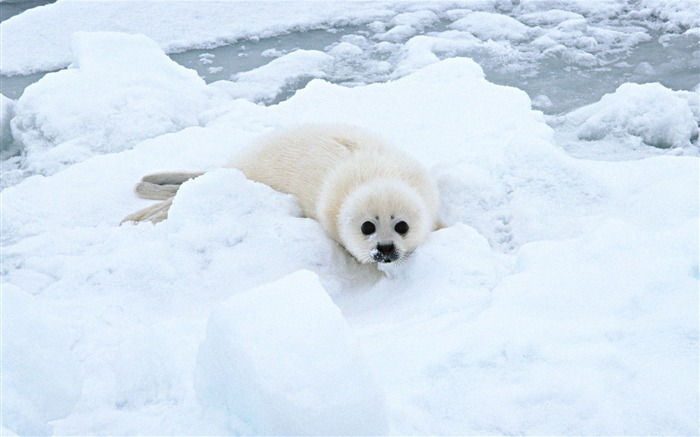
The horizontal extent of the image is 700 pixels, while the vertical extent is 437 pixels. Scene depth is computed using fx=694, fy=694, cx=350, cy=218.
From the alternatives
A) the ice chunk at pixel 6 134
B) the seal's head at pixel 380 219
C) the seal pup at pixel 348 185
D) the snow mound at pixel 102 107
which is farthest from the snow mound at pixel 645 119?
the ice chunk at pixel 6 134

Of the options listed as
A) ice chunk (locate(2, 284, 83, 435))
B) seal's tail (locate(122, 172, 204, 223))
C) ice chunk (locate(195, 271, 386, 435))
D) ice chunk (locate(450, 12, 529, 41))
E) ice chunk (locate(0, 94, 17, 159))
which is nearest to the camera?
ice chunk (locate(195, 271, 386, 435))

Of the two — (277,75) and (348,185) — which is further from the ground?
(348,185)

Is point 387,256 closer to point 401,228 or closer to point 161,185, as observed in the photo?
point 401,228

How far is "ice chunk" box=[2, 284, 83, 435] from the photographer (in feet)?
4.87

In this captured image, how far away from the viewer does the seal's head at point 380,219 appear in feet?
10.1

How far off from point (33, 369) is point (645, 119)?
166 inches

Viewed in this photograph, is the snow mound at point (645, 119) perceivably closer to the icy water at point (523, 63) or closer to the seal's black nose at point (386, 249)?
the icy water at point (523, 63)

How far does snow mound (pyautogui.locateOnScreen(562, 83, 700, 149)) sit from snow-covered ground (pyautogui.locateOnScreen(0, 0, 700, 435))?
2cm

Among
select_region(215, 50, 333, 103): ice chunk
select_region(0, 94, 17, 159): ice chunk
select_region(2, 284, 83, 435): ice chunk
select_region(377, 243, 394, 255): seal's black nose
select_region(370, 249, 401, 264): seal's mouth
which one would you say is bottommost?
select_region(0, 94, 17, 159): ice chunk

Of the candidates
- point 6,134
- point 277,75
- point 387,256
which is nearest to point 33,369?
point 387,256

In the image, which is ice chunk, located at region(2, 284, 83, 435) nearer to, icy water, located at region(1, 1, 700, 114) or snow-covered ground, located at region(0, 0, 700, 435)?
snow-covered ground, located at region(0, 0, 700, 435)

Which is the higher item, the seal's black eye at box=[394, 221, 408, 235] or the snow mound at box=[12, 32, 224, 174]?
the seal's black eye at box=[394, 221, 408, 235]

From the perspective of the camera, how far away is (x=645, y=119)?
4.64 meters

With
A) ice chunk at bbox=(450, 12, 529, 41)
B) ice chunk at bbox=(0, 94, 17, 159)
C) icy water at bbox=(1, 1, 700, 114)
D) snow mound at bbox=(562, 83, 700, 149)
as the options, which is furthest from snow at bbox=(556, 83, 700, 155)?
ice chunk at bbox=(0, 94, 17, 159)
